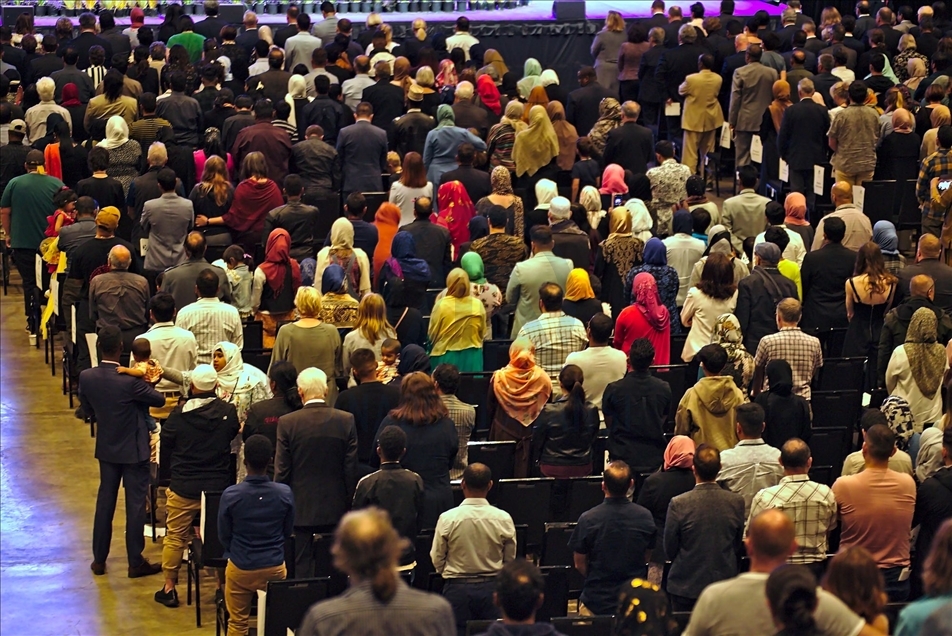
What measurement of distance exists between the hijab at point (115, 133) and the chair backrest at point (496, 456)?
601cm

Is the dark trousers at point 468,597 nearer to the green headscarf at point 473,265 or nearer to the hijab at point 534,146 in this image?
the green headscarf at point 473,265

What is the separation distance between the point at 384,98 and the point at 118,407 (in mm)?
7161

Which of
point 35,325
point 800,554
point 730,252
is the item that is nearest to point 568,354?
point 730,252

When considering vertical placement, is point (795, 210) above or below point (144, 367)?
above

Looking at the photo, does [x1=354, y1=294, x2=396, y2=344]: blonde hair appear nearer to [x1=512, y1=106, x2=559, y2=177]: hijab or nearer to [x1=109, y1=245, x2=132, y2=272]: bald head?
[x1=109, y1=245, x2=132, y2=272]: bald head

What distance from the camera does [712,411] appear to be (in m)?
9.34

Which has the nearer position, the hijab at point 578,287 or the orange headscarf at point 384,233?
the hijab at point 578,287

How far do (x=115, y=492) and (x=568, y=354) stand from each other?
3017 millimetres

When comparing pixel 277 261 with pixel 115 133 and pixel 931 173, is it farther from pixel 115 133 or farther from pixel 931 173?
pixel 931 173

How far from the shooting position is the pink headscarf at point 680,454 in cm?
846

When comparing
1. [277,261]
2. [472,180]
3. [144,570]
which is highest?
[472,180]

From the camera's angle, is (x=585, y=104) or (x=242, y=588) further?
(x=585, y=104)

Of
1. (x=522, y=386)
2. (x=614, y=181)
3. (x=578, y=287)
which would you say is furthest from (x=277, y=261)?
(x=614, y=181)

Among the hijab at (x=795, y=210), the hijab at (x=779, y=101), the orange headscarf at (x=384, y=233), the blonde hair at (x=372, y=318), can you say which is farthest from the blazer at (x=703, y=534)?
the hijab at (x=779, y=101)
